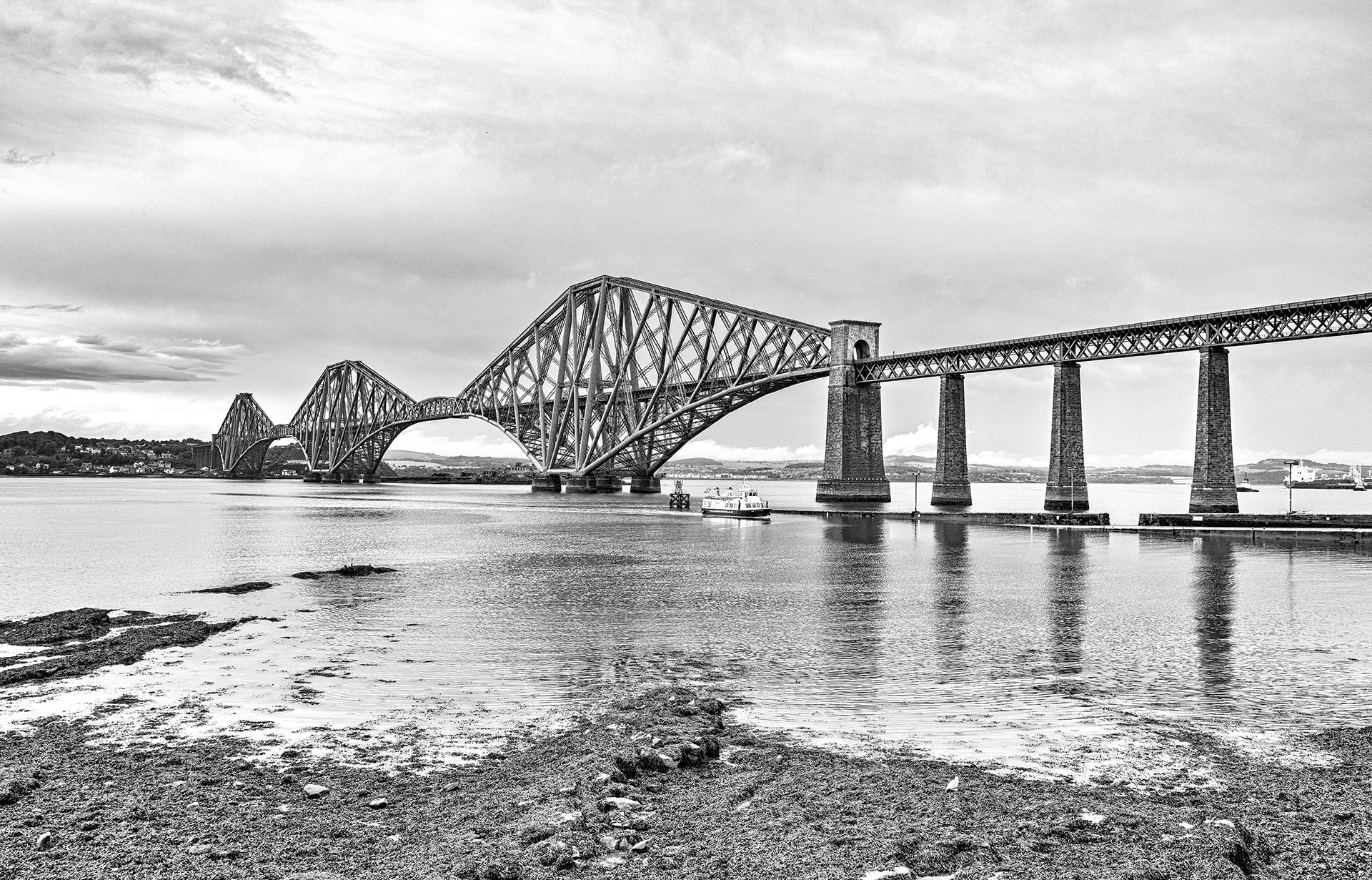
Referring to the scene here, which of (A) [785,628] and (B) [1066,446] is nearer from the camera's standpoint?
(A) [785,628]

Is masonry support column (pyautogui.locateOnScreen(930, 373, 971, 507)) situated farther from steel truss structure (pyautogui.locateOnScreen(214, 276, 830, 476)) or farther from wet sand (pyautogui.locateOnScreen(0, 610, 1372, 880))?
wet sand (pyautogui.locateOnScreen(0, 610, 1372, 880))

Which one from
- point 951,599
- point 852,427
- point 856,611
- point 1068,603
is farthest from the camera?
point 852,427

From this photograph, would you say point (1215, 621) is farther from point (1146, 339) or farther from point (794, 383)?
point (794, 383)

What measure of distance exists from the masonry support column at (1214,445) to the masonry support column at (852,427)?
44478 mm

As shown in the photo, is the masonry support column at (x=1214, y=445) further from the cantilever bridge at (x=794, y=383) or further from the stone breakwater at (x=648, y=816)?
the stone breakwater at (x=648, y=816)

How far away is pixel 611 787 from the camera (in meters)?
11.2

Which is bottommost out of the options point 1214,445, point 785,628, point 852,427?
point 785,628

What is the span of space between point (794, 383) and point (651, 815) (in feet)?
399

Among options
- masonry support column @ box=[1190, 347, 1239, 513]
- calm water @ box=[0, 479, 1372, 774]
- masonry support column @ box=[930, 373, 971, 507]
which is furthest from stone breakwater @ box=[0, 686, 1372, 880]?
masonry support column @ box=[930, 373, 971, 507]

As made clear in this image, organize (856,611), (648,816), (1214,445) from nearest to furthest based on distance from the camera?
(648,816)
(856,611)
(1214,445)

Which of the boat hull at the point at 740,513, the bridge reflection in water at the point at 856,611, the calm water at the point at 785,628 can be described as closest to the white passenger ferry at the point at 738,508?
the boat hull at the point at 740,513

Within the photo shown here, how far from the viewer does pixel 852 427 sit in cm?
11719

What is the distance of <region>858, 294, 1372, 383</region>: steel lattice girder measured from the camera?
7203 cm

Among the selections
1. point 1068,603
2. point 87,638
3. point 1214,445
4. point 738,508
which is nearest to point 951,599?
point 1068,603
